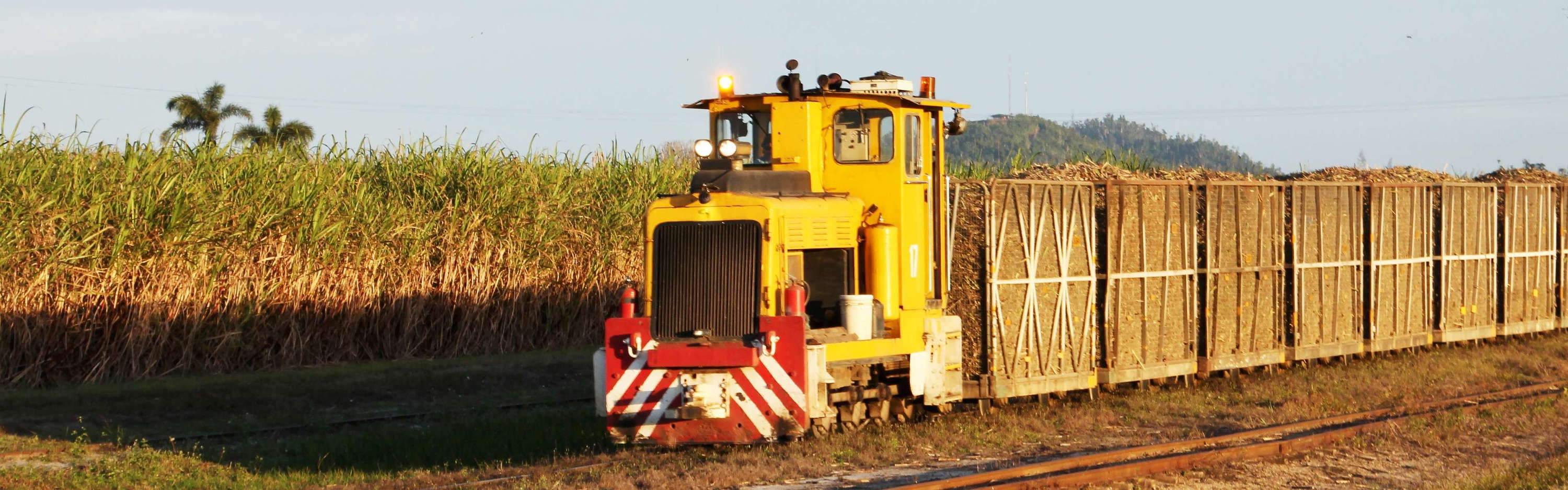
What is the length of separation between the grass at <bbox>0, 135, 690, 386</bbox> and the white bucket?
8886 millimetres

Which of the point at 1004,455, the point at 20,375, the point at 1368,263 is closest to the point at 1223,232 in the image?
the point at 1368,263

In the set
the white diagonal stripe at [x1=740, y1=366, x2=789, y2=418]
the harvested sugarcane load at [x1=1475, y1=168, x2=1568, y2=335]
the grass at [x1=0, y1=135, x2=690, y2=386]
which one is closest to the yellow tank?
the white diagonal stripe at [x1=740, y1=366, x2=789, y2=418]

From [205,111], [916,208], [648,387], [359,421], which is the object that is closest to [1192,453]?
[916,208]

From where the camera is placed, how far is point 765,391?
11180 millimetres

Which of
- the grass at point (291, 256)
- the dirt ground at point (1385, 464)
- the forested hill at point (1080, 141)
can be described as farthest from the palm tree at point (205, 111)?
the forested hill at point (1080, 141)

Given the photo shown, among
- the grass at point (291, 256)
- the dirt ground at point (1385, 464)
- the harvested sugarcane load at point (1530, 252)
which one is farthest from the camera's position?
the harvested sugarcane load at point (1530, 252)

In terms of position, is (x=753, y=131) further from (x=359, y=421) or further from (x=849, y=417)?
(x=359, y=421)

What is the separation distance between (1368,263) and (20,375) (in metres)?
16.3

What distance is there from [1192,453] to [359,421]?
829 centimetres

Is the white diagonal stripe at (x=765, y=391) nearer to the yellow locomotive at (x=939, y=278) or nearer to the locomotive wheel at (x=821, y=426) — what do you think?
the yellow locomotive at (x=939, y=278)

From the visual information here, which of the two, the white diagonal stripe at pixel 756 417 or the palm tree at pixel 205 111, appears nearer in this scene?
the white diagonal stripe at pixel 756 417

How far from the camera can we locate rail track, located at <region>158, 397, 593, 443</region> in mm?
13917

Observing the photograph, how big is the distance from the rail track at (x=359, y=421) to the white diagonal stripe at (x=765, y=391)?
5.45 meters

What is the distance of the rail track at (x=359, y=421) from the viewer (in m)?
13.9
